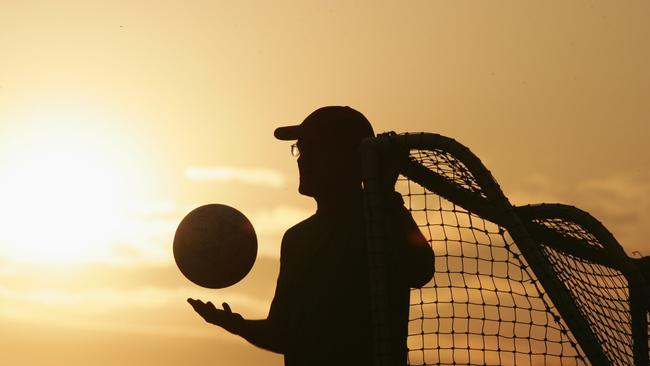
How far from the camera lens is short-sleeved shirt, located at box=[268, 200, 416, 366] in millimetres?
5938

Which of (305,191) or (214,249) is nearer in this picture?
(305,191)

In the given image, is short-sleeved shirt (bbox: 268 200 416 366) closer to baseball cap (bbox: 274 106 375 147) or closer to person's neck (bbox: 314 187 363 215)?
person's neck (bbox: 314 187 363 215)

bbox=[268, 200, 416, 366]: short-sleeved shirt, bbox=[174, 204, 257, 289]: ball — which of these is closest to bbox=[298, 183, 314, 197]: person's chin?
bbox=[268, 200, 416, 366]: short-sleeved shirt

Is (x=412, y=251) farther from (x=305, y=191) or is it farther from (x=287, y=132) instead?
(x=287, y=132)

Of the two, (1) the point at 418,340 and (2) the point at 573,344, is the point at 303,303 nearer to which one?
(1) the point at 418,340

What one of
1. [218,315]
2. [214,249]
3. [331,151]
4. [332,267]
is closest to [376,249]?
[332,267]

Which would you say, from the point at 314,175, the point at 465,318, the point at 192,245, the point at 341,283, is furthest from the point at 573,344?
the point at 192,245

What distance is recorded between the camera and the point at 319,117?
6461 millimetres

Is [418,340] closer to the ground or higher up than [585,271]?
closer to the ground

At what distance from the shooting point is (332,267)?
608 cm

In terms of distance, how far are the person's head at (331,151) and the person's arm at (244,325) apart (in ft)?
3.16

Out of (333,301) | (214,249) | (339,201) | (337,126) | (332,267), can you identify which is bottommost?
(333,301)

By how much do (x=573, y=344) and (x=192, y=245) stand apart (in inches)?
136

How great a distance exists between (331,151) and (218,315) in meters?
1.38
